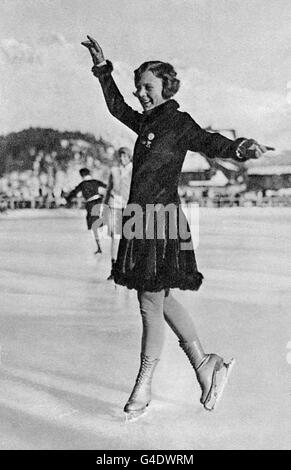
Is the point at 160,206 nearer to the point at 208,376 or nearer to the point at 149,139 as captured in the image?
the point at 149,139

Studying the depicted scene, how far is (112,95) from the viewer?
210 cm

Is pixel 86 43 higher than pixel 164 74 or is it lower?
higher

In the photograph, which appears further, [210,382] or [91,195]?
[91,195]

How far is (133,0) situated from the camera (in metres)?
2.15

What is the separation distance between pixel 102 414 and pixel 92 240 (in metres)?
0.57

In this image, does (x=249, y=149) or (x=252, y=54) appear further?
(x=252, y=54)

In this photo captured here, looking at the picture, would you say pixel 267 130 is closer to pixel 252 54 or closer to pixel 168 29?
pixel 252 54

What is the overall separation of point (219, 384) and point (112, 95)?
1.00 meters

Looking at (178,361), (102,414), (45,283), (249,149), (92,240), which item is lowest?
(102,414)

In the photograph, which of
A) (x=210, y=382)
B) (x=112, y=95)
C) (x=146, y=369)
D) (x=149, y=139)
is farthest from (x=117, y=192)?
(x=210, y=382)

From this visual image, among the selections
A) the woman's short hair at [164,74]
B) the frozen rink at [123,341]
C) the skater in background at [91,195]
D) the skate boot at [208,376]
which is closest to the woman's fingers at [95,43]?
the woman's short hair at [164,74]

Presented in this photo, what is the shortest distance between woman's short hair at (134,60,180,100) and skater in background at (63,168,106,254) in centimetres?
35

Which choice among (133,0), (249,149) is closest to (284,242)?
(249,149)

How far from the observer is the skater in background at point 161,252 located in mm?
2035
